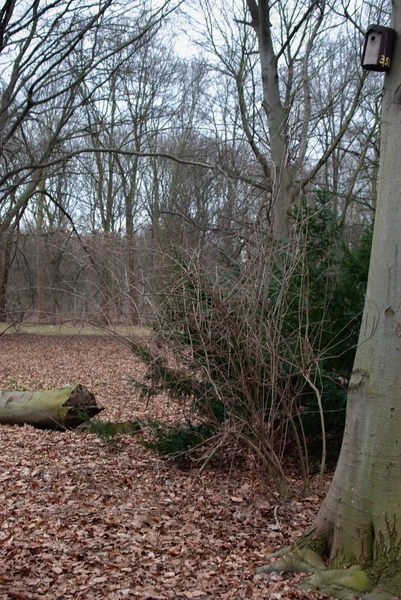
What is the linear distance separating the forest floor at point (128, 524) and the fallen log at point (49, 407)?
0.75 feet

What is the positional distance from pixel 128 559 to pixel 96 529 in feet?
1.81

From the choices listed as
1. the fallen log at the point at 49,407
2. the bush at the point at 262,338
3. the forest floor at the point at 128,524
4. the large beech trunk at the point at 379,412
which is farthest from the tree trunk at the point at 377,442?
the fallen log at the point at 49,407

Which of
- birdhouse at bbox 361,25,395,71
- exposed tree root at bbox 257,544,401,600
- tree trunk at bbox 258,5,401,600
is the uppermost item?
birdhouse at bbox 361,25,395,71

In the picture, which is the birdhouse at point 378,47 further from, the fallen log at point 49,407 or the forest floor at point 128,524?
the fallen log at point 49,407

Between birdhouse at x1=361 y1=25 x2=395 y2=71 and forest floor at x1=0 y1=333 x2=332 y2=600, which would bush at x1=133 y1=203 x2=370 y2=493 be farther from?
birdhouse at x1=361 y1=25 x2=395 y2=71

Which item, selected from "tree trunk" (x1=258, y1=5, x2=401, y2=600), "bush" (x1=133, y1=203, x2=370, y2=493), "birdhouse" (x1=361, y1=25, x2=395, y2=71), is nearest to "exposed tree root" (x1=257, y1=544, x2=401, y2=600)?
"tree trunk" (x1=258, y1=5, x2=401, y2=600)

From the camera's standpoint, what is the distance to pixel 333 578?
3.42 m

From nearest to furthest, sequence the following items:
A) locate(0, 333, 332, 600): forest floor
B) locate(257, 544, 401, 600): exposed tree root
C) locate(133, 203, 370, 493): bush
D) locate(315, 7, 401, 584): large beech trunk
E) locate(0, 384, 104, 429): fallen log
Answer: locate(257, 544, 401, 600): exposed tree root < locate(315, 7, 401, 584): large beech trunk < locate(0, 333, 332, 600): forest floor < locate(133, 203, 370, 493): bush < locate(0, 384, 104, 429): fallen log

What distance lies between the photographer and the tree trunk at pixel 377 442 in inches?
132

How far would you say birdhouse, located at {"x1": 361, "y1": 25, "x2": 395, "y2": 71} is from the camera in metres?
3.59

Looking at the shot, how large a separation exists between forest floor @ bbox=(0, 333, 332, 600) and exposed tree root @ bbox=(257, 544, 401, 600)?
0.28ft

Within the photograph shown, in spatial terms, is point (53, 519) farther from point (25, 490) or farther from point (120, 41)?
point (120, 41)

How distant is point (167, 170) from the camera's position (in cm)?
2661

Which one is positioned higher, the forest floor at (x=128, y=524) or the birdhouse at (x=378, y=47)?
the birdhouse at (x=378, y=47)
